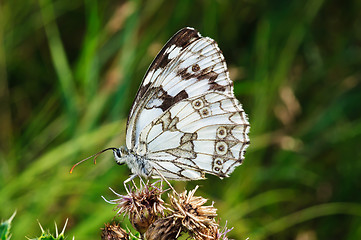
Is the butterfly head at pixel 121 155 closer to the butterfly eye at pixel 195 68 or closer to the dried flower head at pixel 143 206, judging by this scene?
the dried flower head at pixel 143 206

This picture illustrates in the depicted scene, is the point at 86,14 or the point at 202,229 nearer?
the point at 202,229

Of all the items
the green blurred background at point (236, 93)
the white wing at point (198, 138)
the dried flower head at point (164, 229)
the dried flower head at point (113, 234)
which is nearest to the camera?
the dried flower head at point (164, 229)

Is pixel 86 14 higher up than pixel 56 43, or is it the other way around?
pixel 86 14

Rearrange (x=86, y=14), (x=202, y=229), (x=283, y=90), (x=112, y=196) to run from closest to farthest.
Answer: (x=202, y=229) → (x=112, y=196) → (x=283, y=90) → (x=86, y=14)

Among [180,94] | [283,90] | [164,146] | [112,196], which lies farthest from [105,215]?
[283,90]

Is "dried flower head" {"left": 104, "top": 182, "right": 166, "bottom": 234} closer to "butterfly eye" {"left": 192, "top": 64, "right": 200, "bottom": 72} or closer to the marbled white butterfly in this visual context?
the marbled white butterfly

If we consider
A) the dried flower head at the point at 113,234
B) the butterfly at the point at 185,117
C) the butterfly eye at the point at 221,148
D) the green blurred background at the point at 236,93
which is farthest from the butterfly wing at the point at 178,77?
the green blurred background at the point at 236,93

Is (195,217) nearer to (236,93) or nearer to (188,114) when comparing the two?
(188,114)

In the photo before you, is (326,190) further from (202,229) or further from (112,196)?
(202,229)
